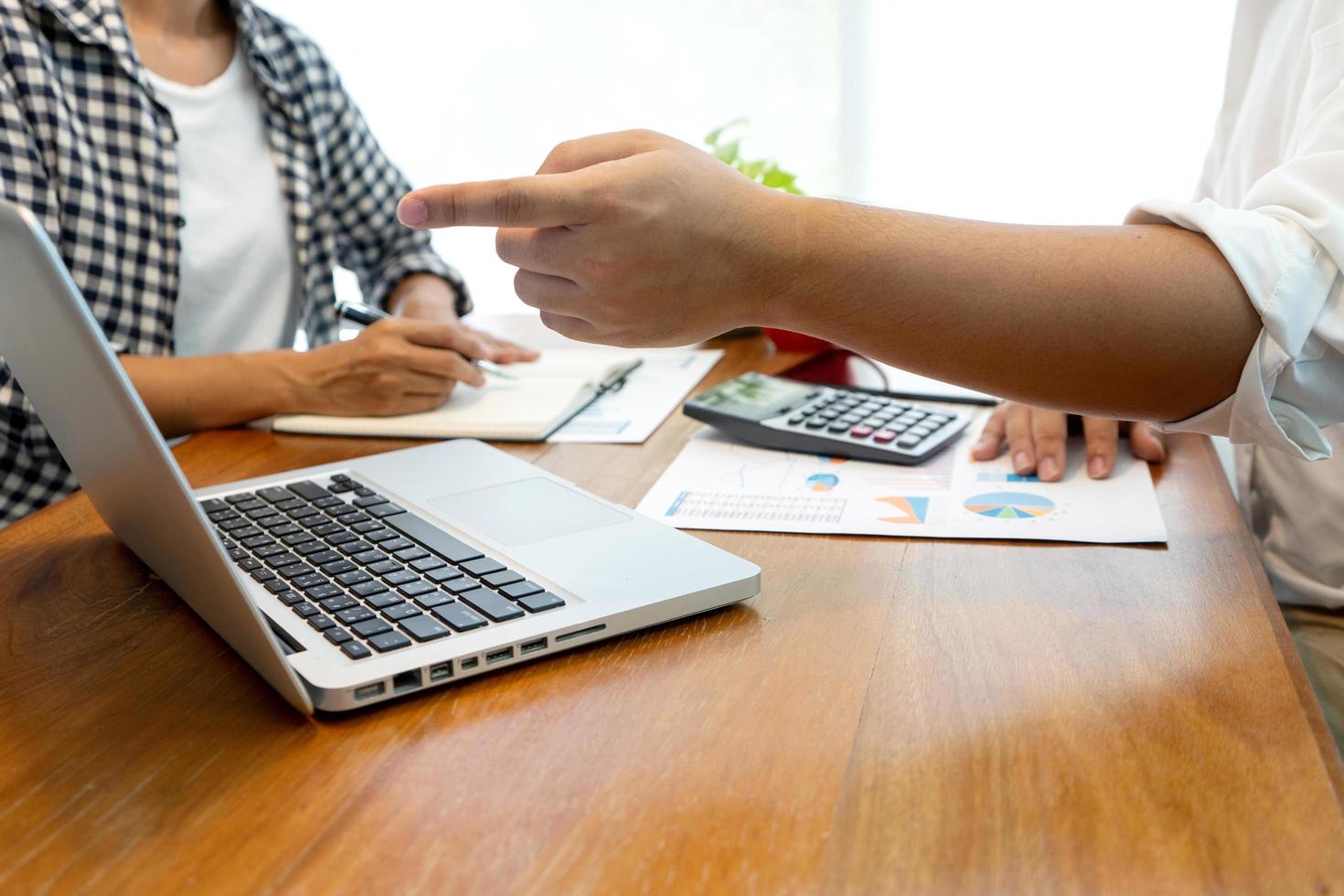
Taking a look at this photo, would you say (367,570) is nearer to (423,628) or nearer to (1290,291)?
(423,628)

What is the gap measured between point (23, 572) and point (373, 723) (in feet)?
1.13

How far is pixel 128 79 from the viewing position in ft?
3.86

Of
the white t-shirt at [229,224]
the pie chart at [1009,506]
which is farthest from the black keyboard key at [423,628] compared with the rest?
the white t-shirt at [229,224]

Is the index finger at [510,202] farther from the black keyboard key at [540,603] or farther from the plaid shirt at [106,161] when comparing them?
the plaid shirt at [106,161]

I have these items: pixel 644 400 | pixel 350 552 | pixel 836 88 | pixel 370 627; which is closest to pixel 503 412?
pixel 644 400

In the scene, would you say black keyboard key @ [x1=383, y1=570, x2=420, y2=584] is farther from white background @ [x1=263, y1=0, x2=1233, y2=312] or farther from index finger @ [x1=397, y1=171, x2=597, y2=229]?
white background @ [x1=263, y1=0, x2=1233, y2=312]

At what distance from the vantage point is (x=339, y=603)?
0.55 meters

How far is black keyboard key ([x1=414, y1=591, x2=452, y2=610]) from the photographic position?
55 centimetres

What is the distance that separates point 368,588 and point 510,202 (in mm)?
212

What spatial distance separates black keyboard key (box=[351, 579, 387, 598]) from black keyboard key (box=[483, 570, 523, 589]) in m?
0.05

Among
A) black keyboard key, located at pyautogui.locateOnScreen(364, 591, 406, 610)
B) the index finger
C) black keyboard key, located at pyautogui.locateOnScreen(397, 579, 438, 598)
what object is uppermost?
the index finger

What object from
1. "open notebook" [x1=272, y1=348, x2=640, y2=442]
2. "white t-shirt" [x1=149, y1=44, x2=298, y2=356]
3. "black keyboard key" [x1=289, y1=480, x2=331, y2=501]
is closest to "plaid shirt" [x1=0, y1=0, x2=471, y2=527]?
"white t-shirt" [x1=149, y1=44, x2=298, y2=356]

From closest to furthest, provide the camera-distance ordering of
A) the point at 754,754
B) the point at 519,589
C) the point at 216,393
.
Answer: the point at 754,754 → the point at 519,589 → the point at 216,393

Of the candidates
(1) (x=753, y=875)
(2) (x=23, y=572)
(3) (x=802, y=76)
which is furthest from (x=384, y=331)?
(3) (x=802, y=76)
